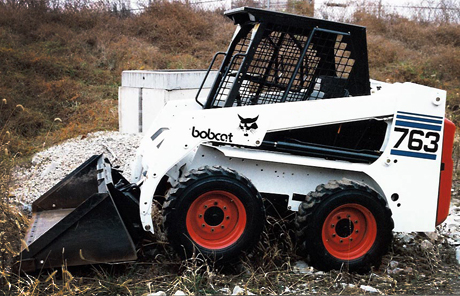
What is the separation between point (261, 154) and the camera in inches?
172

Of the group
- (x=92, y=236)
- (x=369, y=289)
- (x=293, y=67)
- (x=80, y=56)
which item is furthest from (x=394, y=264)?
(x=80, y=56)

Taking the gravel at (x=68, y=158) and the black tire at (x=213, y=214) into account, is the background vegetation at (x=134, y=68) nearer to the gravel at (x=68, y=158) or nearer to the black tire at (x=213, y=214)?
the black tire at (x=213, y=214)

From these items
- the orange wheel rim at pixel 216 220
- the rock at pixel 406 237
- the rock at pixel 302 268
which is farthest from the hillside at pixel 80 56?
the rock at pixel 406 237

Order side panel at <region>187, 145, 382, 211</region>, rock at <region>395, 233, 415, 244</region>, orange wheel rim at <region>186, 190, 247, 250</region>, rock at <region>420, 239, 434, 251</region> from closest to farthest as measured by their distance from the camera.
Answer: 1. orange wheel rim at <region>186, 190, 247, 250</region>
2. side panel at <region>187, 145, 382, 211</region>
3. rock at <region>420, 239, 434, 251</region>
4. rock at <region>395, 233, 415, 244</region>

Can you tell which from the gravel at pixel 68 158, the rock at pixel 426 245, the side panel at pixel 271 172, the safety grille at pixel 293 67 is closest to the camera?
the side panel at pixel 271 172

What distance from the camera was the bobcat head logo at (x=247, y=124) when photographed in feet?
14.2

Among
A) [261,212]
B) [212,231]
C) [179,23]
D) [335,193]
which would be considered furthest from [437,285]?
[179,23]

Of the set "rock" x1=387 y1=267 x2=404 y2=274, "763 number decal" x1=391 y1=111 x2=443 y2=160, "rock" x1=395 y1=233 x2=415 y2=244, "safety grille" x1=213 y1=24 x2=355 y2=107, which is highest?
"safety grille" x1=213 y1=24 x2=355 y2=107

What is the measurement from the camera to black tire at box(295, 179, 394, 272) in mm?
4234

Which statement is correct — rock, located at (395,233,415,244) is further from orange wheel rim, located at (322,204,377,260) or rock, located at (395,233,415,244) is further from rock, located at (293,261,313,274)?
rock, located at (293,261,313,274)

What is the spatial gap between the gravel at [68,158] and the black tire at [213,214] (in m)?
3.10

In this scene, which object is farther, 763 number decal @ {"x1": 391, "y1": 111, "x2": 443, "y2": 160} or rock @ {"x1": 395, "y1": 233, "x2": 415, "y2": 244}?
rock @ {"x1": 395, "y1": 233, "x2": 415, "y2": 244}

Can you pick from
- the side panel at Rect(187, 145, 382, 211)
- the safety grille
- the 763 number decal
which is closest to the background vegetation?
the side panel at Rect(187, 145, 382, 211)

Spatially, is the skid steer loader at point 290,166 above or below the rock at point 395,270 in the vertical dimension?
above
